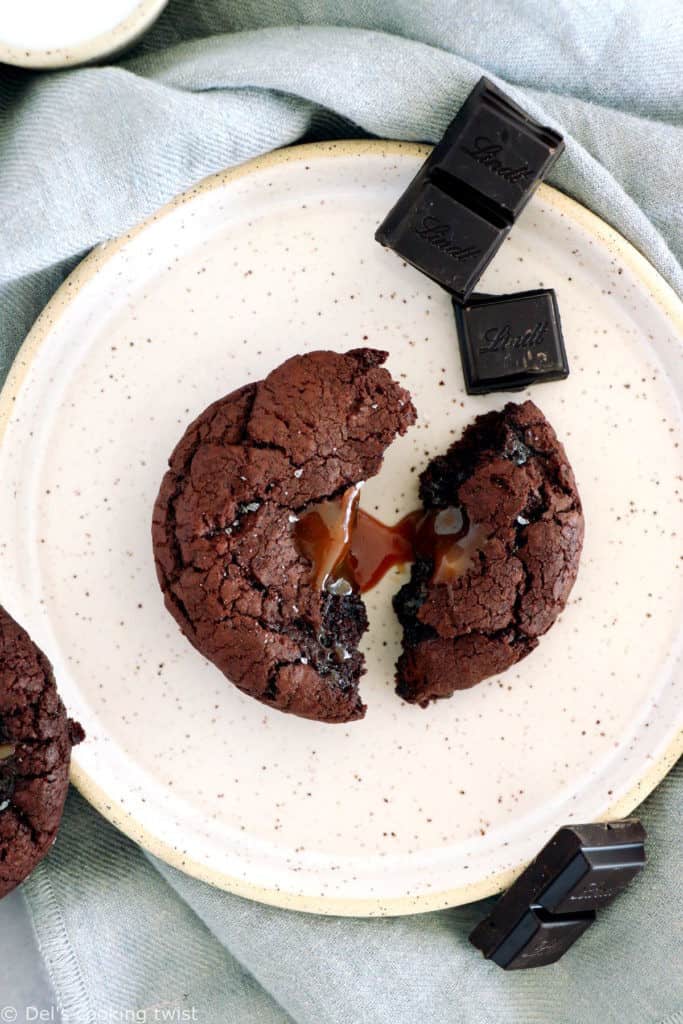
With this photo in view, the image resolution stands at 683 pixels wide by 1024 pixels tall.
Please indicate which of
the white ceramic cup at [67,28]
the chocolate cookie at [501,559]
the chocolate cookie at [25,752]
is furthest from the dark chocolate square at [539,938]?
the white ceramic cup at [67,28]

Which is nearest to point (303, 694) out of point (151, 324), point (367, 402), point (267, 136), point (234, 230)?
point (367, 402)

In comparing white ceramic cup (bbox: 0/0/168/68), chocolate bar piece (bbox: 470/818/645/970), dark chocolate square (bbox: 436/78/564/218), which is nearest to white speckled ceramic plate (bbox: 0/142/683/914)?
chocolate bar piece (bbox: 470/818/645/970)

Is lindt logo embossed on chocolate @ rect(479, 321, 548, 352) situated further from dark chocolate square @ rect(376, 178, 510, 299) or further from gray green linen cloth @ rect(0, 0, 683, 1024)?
gray green linen cloth @ rect(0, 0, 683, 1024)

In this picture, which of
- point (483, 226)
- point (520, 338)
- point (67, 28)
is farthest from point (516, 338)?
point (67, 28)

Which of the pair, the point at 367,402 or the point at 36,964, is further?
the point at 36,964

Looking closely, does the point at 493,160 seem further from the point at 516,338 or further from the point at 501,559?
the point at 501,559

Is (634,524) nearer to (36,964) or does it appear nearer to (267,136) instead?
(267,136)

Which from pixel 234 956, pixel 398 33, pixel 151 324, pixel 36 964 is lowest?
pixel 36 964

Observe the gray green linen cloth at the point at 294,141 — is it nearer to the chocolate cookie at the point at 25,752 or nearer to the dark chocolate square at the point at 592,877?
the dark chocolate square at the point at 592,877

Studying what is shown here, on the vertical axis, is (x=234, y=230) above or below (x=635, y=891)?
above
